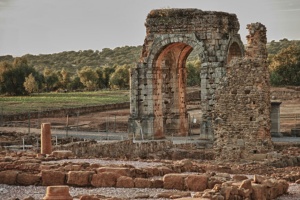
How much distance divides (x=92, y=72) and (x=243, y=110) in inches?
3816

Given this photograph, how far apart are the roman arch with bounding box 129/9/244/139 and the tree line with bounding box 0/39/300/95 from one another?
2.39 m

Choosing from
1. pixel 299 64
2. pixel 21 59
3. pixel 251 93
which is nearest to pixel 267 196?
pixel 251 93

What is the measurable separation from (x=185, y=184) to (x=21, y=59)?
8910cm

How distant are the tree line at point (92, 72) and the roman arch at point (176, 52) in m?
2.39

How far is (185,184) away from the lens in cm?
1764

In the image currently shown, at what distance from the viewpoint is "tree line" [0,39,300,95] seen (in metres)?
82.2

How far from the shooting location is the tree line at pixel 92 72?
8225 centimetres

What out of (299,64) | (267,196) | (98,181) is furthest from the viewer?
(299,64)

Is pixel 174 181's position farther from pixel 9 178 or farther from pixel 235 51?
pixel 235 51

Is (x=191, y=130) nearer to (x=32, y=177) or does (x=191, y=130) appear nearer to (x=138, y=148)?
(x=138, y=148)

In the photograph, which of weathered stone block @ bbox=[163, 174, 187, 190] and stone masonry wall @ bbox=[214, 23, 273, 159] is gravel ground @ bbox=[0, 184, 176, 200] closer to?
weathered stone block @ bbox=[163, 174, 187, 190]

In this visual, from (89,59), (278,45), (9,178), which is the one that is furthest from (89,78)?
(9,178)

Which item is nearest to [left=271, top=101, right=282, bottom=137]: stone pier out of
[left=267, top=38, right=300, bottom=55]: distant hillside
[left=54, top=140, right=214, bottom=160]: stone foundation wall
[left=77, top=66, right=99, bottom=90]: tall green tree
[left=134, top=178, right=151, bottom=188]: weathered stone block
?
[left=54, top=140, right=214, bottom=160]: stone foundation wall

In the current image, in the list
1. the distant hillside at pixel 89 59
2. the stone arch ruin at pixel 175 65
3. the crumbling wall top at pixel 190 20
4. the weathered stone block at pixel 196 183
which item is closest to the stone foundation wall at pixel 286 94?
the stone arch ruin at pixel 175 65
